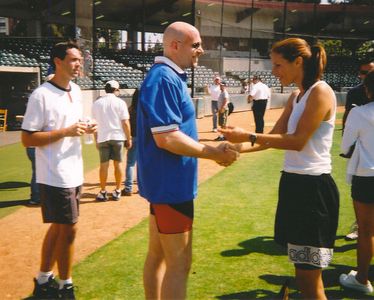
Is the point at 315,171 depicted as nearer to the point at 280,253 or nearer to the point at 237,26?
the point at 280,253

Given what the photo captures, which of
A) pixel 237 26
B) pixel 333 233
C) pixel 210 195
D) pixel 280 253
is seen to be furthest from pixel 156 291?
pixel 237 26

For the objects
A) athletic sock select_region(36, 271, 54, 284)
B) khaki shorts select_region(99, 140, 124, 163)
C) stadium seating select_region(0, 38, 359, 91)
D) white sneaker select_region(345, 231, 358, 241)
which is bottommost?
white sneaker select_region(345, 231, 358, 241)

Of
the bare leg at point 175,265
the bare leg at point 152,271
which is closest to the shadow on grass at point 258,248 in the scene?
the bare leg at point 152,271

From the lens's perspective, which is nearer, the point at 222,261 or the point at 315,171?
the point at 315,171

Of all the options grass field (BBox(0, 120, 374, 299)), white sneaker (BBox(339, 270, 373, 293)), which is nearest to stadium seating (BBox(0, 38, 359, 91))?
grass field (BBox(0, 120, 374, 299))

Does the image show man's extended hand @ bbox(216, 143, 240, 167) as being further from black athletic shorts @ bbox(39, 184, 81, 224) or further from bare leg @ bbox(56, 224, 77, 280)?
bare leg @ bbox(56, 224, 77, 280)

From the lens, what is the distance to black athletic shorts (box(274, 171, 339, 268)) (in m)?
2.71

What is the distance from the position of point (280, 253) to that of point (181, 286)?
7.90 feet

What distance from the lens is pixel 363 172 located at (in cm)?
364

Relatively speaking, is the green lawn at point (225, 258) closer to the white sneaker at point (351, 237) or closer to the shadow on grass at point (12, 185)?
the white sneaker at point (351, 237)

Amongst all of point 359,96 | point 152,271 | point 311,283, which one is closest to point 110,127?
point 359,96

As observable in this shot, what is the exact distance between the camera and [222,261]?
447 cm

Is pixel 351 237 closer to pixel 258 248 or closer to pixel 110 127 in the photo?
pixel 258 248

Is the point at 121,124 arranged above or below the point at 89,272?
above
